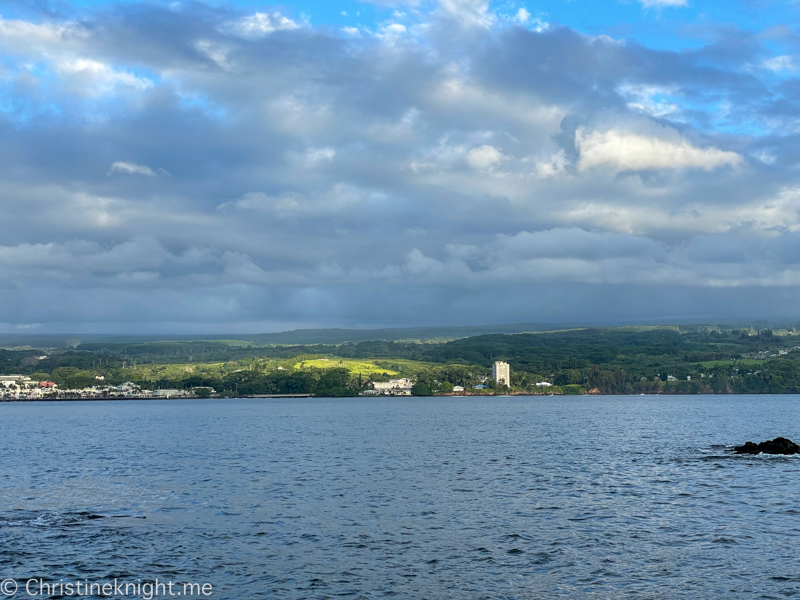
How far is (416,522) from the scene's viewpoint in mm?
46375

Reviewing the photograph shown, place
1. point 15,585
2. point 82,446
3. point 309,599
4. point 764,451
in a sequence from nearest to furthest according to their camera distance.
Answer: point 309,599 → point 15,585 → point 764,451 → point 82,446

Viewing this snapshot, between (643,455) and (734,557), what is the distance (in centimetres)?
5330

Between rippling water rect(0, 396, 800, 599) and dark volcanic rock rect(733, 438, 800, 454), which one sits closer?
rippling water rect(0, 396, 800, 599)

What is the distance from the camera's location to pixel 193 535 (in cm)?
4247

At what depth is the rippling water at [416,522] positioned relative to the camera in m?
33.4

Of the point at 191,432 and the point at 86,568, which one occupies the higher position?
the point at 86,568

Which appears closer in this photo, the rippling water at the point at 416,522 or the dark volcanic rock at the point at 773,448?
the rippling water at the point at 416,522

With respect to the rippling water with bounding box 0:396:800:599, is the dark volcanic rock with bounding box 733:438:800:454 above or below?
below

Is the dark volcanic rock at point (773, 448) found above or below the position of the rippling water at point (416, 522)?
below

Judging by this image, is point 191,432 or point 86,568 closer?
point 86,568

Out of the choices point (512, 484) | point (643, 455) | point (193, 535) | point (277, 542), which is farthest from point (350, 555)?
point (643, 455)

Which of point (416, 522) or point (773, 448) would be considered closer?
point (416, 522)

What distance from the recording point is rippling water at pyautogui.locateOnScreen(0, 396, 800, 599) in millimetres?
33406

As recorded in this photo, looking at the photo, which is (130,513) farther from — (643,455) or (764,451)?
(764,451)
